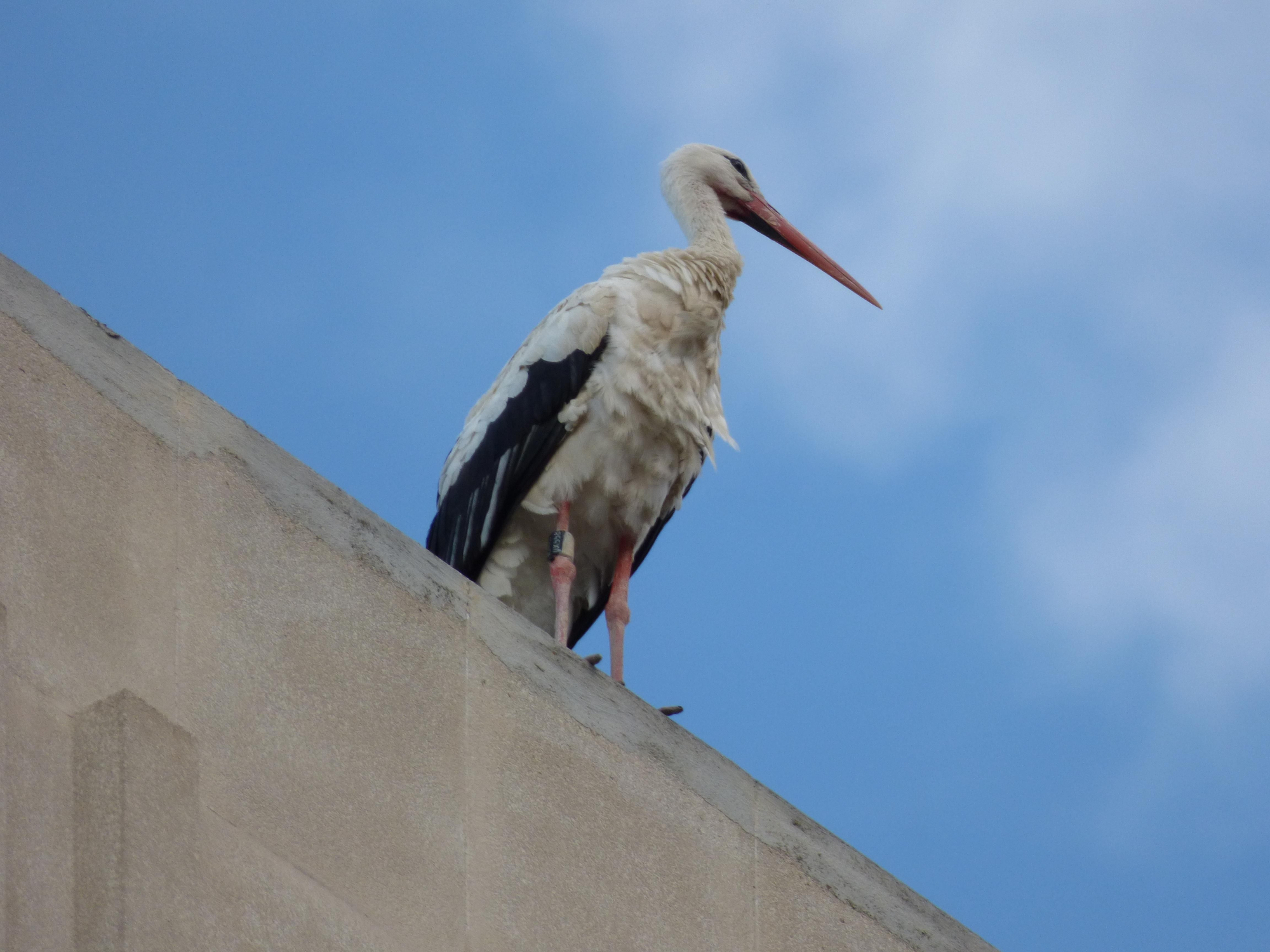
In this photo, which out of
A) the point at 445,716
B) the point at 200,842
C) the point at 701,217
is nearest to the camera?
the point at 200,842

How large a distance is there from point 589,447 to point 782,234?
3.07 meters

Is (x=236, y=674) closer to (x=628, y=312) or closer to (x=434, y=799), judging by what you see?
(x=434, y=799)

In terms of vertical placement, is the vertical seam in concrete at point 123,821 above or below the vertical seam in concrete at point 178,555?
below

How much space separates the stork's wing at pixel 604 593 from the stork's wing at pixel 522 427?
67 cm

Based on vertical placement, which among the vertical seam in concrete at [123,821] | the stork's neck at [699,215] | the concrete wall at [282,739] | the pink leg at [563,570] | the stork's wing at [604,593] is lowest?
the vertical seam in concrete at [123,821]

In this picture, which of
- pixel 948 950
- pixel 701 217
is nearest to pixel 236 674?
pixel 948 950

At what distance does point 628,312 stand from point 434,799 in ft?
15.4

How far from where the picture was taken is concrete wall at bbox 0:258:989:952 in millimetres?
4375

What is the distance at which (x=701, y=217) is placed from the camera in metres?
10.9

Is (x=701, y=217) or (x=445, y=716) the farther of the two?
(x=701, y=217)

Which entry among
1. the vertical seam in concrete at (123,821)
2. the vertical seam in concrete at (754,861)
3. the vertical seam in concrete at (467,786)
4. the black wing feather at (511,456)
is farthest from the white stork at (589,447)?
the vertical seam in concrete at (123,821)

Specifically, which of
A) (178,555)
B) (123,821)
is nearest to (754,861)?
(178,555)

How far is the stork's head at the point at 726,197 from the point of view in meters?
11.1

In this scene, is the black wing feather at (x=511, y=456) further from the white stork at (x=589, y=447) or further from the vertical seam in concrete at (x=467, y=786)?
the vertical seam in concrete at (x=467, y=786)
